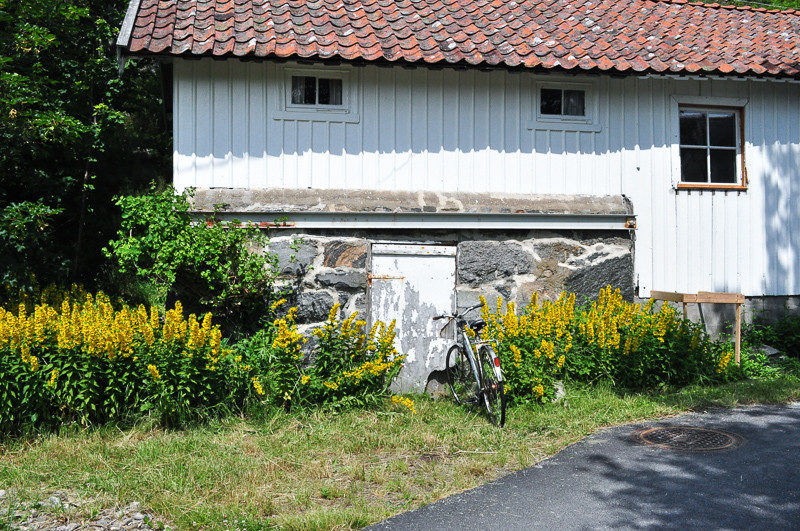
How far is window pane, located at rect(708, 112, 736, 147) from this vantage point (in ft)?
29.2

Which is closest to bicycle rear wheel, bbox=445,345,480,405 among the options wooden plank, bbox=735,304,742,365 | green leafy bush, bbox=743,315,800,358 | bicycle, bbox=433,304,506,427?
bicycle, bbox=433,304,506,427

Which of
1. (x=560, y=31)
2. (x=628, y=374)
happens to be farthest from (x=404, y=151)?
(x=628, y=374)

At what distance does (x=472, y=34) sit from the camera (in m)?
8.41

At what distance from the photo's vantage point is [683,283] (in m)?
8.56

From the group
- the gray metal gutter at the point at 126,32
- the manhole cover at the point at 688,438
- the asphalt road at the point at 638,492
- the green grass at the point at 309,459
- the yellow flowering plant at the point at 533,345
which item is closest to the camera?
the asphalt road at the point at 638,492

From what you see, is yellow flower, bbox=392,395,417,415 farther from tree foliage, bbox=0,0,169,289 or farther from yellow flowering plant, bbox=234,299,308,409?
tree foliage, bbox=0,0,169,289

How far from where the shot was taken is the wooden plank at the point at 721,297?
801 cm

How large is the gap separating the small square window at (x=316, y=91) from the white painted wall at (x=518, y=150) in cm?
20

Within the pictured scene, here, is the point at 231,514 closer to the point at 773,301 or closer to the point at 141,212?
the point at 141,212

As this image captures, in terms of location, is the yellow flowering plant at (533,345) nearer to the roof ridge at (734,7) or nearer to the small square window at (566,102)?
the small square window at (566,102)

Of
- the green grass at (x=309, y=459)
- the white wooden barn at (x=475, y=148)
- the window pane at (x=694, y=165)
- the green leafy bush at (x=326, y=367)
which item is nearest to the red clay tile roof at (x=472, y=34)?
the white wooden barn at (x=475, y=148)

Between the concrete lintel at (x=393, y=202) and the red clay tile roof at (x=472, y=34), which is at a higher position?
the red clay tile roof at (x=472, y=34)

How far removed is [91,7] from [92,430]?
8446 mm

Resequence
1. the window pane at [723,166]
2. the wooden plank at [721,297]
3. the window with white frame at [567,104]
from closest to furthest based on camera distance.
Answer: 1. the wooden plank at [721,297]
2. the window with white frame at [567,104]
3. the window pane at [723,166]
